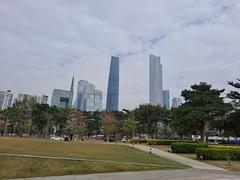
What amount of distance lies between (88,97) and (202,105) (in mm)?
121974

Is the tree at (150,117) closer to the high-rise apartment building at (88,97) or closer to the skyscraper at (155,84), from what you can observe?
the high-rise apartment building at (88,97)

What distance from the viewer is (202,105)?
4600 centimetres

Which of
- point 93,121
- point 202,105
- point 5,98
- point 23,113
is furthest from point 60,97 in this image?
point 202,105

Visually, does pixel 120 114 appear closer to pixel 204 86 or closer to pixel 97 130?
pixel 97 130

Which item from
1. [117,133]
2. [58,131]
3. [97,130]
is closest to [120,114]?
[117,133]

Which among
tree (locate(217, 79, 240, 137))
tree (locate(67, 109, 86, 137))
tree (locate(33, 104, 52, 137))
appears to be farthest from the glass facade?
tree (locate(217, 79, 240, 137))

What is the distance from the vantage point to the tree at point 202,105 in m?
42.9

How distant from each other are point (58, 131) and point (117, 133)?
2080 centimetres

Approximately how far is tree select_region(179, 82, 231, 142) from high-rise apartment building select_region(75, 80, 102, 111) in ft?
361

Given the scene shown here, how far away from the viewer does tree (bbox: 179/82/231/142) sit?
4294cm

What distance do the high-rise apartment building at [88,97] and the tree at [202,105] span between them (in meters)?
110

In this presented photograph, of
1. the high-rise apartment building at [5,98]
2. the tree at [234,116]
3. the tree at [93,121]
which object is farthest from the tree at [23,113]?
the tree at [234,116]

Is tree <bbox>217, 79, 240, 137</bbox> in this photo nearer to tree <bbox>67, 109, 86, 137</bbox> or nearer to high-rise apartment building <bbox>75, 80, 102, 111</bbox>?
tree <bbox>67, 109, 86, 137</bbox>

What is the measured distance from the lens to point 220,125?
4684cm
